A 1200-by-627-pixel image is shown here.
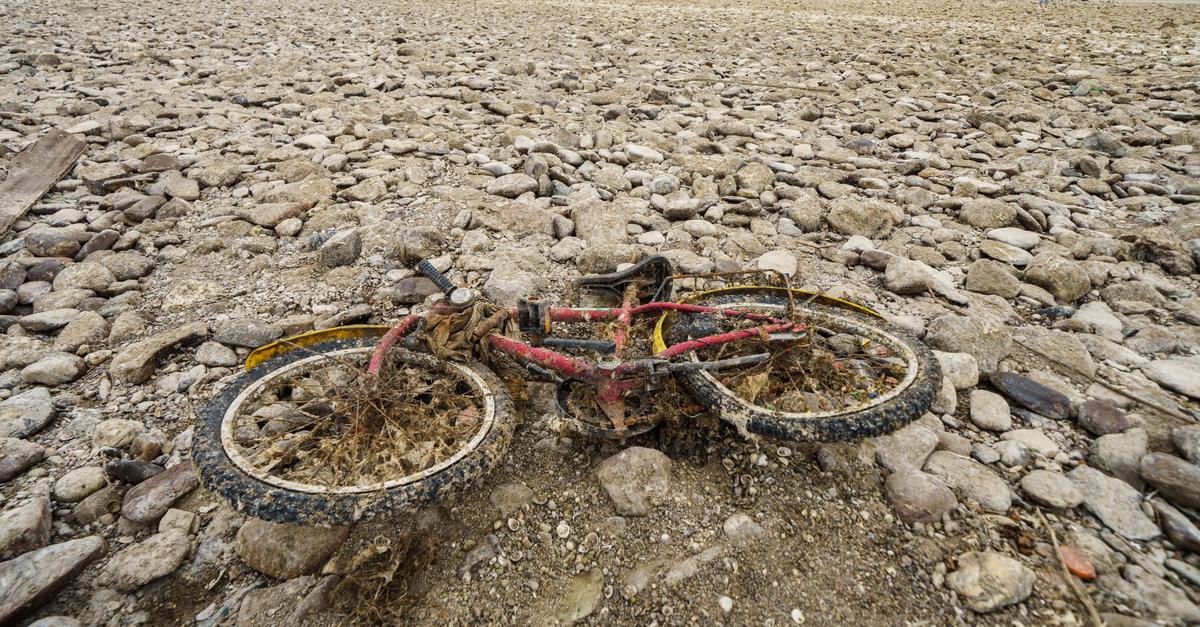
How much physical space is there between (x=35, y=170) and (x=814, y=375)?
7236 millimetres

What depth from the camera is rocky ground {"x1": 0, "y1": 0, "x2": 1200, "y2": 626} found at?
2.16m

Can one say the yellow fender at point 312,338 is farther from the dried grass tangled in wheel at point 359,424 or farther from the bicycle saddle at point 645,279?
the bicycle saddle at point 645,279

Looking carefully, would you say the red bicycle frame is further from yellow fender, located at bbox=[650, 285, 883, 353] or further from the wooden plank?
the wooden plank

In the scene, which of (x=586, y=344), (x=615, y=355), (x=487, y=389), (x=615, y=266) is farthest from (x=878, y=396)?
(x=615, y=266)

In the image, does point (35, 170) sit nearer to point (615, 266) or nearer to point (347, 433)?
point (347, 433)

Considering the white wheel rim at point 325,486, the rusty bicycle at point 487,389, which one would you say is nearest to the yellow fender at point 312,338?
the rusty bicycle at point 487,389

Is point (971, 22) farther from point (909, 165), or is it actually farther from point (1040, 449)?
point (1040, 449)

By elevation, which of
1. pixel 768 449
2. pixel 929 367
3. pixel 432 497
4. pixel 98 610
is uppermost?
pixel 929 367

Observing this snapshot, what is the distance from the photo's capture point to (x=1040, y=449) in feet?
8.71

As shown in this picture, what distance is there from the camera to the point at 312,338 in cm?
287

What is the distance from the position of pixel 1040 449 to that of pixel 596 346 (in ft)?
7.46

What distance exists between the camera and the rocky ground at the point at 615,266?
216 centimetres

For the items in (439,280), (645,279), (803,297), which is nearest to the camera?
(439,280)

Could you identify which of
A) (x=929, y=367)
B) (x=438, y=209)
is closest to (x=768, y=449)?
(x=929, y=367)
